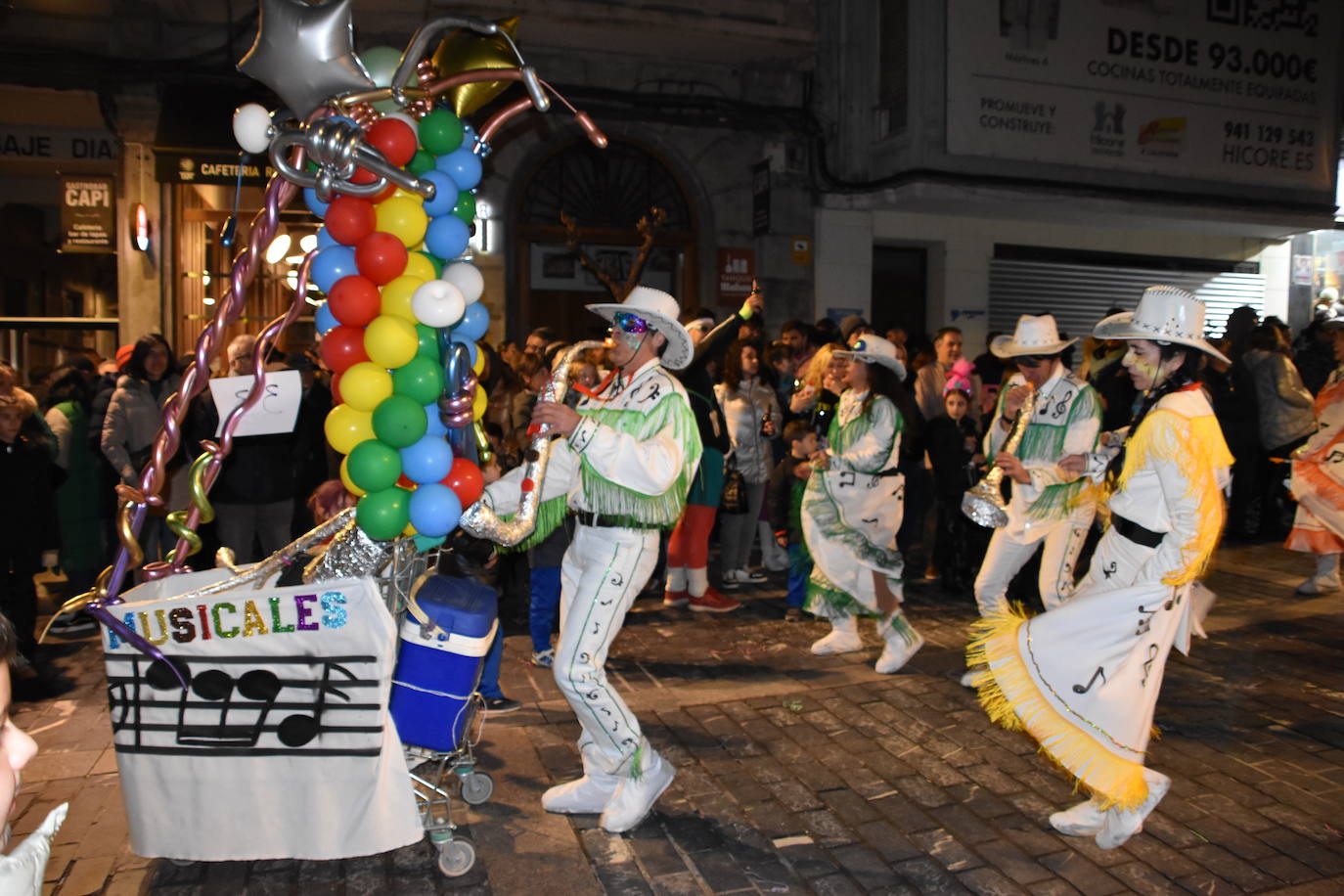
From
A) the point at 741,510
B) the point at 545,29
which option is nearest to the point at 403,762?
the point at 741,510

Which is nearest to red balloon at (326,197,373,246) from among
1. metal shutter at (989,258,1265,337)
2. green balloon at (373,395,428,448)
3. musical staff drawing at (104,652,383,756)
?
green balloon at (373,395,428,448)

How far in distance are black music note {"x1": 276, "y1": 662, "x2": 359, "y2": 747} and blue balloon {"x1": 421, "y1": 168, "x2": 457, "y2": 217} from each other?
5.25 feet

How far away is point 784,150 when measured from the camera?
13703 mm

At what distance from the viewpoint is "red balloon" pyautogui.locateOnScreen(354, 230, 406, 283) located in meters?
3.39

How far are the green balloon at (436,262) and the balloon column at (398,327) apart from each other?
14 millimetres

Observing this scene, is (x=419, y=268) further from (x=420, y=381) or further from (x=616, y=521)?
(x=616, y=521)

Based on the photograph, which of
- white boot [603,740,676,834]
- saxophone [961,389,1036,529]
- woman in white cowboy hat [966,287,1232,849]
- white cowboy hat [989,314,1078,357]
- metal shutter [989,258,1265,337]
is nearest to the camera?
woman in white cowboy hat [966,287,1232,849]

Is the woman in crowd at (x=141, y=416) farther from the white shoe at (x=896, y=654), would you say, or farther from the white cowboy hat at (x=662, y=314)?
the white shoe at (x=896, y=654)

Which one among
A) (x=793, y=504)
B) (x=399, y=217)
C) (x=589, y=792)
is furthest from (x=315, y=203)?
(x=793, y=504)

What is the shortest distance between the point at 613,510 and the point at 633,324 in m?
0.77

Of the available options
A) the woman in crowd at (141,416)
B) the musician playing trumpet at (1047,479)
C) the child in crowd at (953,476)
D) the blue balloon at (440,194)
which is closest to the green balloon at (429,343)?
the blue balloon at (440,194)

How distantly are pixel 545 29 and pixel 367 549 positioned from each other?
1012cm

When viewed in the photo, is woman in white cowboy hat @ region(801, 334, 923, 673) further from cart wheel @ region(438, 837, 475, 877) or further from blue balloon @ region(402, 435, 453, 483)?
blue balloon @ region(402, 435, 453, 483)

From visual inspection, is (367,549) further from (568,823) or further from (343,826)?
(568,823)
